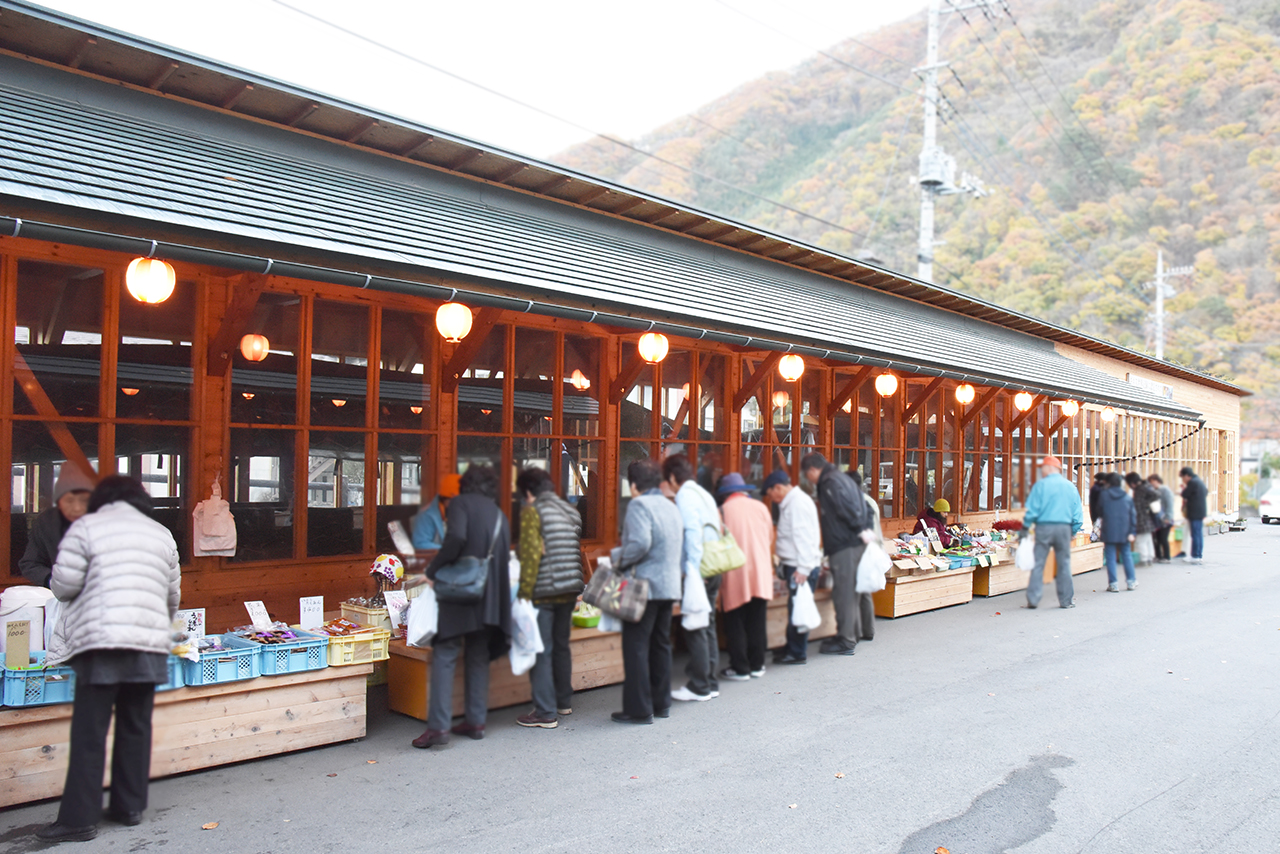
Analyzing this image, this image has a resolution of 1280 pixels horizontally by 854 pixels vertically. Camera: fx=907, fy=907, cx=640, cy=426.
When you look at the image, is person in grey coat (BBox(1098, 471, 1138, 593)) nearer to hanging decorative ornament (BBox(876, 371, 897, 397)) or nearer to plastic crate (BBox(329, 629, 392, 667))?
hanging decorative ornament (BBox(876, 371, 897, 397))

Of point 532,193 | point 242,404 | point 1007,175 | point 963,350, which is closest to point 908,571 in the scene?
point 963,350

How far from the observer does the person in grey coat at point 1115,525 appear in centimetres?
1359

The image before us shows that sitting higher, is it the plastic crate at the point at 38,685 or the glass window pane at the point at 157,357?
the glass window pane at the point at 157,357

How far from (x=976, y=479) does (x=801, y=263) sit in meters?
6.25

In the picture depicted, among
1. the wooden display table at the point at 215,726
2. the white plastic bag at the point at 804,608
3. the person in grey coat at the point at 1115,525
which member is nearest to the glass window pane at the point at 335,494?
the wooden display table at the point at 215,726

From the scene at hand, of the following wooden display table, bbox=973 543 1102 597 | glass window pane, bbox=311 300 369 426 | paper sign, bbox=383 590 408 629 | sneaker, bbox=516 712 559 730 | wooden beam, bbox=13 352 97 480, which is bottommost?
sneaker, bbox=516 712 559 730

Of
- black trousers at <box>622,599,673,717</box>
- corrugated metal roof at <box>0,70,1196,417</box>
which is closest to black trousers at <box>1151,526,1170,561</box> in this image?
corrugated metal roof at <box>0,70,1196,417</box>

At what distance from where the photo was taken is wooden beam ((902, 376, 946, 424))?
14805mm

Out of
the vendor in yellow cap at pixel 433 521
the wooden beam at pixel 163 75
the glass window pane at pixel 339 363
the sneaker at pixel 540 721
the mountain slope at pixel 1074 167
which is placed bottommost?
the sneaker at pixel 540 721

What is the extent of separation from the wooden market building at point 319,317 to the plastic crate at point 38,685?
5.64 feet

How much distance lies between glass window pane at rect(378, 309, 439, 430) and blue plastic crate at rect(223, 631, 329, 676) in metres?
2.77

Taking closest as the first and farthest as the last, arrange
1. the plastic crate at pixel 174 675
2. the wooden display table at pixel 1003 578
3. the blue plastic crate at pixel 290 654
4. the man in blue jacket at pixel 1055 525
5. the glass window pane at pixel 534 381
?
the plastic crate at pixel 174 675
the blue plastic crate at pixel 290 654
the glass window pane at pixel 534 381
the man in blue jacket at pixel 1055 525
the wooden display table at pixel 1003 578

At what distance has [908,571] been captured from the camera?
1123cm

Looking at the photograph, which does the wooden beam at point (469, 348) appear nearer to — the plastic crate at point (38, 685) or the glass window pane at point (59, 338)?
the glass window pane at point (59, 338)
